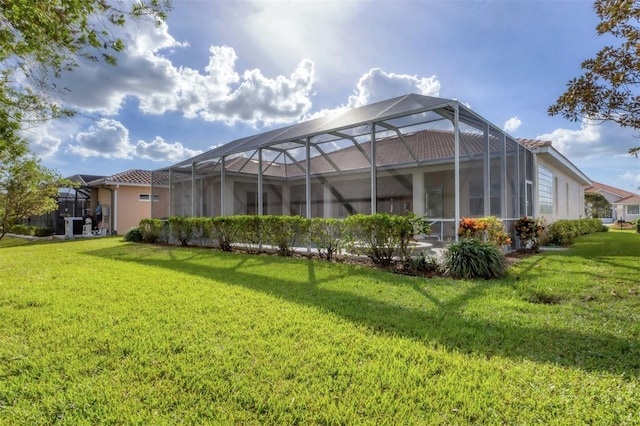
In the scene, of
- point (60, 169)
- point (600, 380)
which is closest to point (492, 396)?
point (600, 380)

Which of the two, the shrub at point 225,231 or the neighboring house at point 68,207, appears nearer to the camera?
the shrub at point 225,231

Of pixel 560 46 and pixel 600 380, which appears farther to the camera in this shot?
pixel 560 46

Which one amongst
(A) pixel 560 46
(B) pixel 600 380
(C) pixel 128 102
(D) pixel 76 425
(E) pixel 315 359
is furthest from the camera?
(C) pixel 128 102

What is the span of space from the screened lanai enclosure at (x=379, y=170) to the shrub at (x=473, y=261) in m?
→ 0.67

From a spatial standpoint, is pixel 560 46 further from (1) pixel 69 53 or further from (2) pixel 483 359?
(1) pixel 69 53

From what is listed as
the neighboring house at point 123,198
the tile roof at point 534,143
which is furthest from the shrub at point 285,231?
the neighboring house at point 123,198

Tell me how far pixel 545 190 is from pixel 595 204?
112 ft

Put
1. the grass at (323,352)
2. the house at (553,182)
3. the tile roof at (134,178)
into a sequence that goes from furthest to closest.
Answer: the tile roof at (134,178)
the house at (553,182)
the grass at (323,352)

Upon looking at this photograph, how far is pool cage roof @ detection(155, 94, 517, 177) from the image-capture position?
24.3 feet

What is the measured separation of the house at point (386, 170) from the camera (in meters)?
8.35

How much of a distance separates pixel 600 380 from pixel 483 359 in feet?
2.53

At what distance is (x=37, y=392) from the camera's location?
236cm

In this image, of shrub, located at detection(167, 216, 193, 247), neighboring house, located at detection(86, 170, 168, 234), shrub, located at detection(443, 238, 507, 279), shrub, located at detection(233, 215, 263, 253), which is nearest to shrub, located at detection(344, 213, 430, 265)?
shrub, located at detection(443, 238, 507, 279)

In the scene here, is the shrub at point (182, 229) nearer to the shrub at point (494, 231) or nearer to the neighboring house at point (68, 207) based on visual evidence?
the shrub at point (494, 231)
